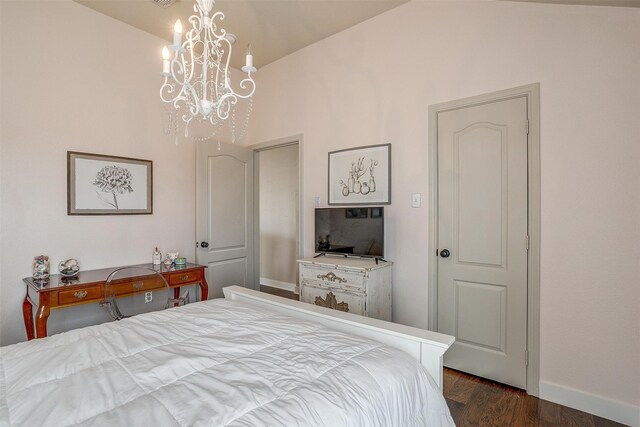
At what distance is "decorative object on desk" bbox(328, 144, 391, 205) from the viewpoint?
2.92 meters

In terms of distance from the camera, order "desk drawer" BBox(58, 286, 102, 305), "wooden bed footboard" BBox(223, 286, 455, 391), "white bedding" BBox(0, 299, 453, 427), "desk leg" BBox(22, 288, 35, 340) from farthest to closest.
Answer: "desk leg" BBox(22, 288, 35, 340)
"desk drawer" BBox(58, 286, 102, 305)
"wooden bed footboard" BBox(223, 286, 455, 391)
"white bedding" BBox(0, 299, 453, 427)

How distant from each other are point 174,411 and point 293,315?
97cm

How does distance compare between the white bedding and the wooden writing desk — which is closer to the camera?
the white bedding

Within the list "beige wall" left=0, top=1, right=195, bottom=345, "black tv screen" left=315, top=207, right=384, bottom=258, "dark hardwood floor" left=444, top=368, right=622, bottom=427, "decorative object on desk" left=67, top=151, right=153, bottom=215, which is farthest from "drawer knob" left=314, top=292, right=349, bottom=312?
"decorative object on desk" left=67, top=151, right=153, bottom=215

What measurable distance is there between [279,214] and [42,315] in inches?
135

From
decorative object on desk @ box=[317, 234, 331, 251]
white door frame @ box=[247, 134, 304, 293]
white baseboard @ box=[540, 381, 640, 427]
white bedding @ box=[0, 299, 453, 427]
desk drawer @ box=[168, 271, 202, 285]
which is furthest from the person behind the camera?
white door frame @ box=[247, 134, 304, 293]

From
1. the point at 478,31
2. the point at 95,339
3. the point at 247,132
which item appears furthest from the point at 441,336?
the point at 247,132

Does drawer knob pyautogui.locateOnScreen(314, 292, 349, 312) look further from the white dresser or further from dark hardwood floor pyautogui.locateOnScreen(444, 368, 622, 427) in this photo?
dark hardwood floor pyautogui.locateOnScreen(444, 368, 622, 427)

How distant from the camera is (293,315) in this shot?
1.82 metres

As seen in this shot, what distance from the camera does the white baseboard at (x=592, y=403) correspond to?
189 cm

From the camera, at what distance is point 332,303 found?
2768 mm

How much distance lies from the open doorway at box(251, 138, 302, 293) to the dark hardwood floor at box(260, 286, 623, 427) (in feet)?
9.86

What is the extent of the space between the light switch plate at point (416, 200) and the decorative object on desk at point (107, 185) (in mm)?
2529

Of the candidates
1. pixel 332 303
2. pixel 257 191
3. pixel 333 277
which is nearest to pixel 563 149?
pixel 333 277
